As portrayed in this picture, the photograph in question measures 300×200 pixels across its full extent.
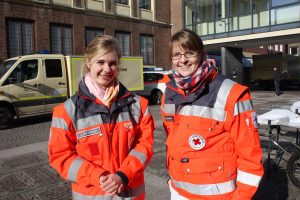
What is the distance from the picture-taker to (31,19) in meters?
17.5

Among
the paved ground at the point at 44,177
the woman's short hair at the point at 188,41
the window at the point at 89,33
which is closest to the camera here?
the woman's short hair at the point at 188,41

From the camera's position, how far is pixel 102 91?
215 cm

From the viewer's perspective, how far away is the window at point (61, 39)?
61.6ft

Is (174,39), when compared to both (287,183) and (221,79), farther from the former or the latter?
(287,183)

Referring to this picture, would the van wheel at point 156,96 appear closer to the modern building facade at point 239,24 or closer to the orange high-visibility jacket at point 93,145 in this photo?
the modern building facade at point 239,24

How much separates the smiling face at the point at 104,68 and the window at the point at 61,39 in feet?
58.1

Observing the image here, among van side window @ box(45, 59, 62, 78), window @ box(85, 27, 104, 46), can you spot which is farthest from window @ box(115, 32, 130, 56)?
van side window @ box(45, 59, 62, 78)

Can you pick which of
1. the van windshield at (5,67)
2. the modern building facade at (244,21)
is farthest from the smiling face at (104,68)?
the modern building facade at (244,21)

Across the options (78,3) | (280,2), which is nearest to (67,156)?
(78,3)

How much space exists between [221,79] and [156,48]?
937 inches

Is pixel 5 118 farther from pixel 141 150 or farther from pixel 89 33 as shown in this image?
pixel 89 33

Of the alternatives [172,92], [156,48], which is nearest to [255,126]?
[172,92]

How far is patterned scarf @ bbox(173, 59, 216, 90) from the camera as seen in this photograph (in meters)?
2.01

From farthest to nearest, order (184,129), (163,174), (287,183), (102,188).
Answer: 1. (163,174)
2. (287,183)
3. (184,129)
4. (102,188)
